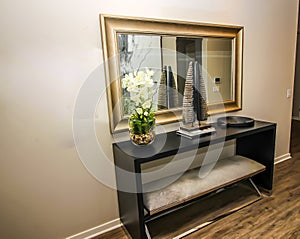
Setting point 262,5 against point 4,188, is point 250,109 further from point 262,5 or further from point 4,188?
point 4,188

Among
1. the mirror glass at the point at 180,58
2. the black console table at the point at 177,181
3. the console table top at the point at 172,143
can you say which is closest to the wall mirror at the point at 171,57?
the mirror glass at the point at 180,58

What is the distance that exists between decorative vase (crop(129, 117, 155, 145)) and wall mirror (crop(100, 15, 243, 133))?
0.21 metres

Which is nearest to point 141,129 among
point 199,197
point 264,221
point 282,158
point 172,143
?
point 172,143

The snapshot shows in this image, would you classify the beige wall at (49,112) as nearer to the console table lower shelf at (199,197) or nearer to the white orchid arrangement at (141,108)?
the white orchid arrangement at (141,108)

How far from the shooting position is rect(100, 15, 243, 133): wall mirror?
1.67 meters

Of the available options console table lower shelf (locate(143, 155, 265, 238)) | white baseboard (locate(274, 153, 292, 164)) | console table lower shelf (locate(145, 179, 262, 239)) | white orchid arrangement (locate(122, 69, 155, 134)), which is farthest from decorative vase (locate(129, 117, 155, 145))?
white baseboard (locate(274, 153, 292, 164))

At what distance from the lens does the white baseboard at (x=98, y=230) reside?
69.1 inches

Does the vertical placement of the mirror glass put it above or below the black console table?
above

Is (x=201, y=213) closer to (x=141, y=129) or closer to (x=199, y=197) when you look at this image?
(x=199, y=197)

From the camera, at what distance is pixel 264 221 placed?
1.84 m

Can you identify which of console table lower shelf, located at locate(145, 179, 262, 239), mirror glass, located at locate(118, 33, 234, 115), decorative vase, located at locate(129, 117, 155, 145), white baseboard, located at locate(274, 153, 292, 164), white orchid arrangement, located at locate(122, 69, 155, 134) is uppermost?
mirror glass, located at locate(118, 33, 234, 115)

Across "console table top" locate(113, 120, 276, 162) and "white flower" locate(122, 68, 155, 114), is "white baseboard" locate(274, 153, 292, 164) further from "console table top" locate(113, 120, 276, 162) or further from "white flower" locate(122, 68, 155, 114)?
"white flower" locate(122, 68, 155, 114)

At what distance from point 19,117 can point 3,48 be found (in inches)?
17.6

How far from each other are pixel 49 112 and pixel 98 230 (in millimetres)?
1096
